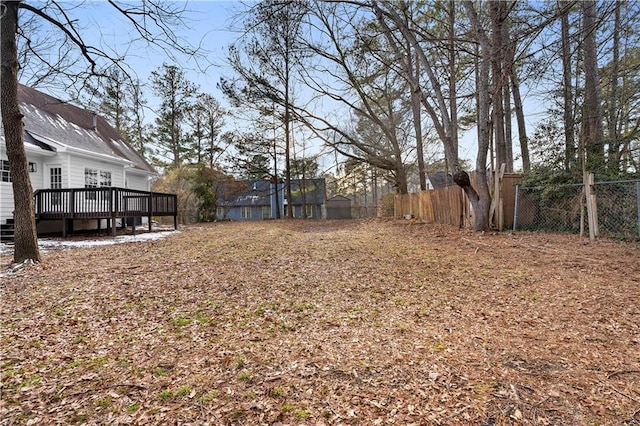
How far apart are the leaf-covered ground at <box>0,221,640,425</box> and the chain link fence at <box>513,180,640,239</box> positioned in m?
1.76

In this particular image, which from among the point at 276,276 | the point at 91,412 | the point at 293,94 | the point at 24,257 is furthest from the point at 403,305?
the point at 293,94

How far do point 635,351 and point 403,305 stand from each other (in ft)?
5.60

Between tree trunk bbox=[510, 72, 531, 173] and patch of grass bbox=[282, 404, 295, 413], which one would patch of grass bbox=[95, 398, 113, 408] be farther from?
tree trunk bbox=[510, 72, 531, 173]

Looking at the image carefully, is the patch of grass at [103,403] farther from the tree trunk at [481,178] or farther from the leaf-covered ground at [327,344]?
the tree trunk at [481,178]

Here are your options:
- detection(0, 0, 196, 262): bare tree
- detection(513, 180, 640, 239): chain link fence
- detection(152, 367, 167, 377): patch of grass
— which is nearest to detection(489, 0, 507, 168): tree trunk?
detection(513, 180, 640, 239): chain link fence

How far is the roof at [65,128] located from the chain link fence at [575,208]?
12949mm

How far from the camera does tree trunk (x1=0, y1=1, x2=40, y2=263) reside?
5266mm

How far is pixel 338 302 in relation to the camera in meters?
3.49

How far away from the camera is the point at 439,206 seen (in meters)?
11.6

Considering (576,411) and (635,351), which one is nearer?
(576,411)

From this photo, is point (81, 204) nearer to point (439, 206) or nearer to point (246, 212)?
point (439, 206)

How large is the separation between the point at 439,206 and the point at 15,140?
11052 millimetres

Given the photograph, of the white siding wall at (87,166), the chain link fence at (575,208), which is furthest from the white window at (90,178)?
the chain link fence at (575,208)

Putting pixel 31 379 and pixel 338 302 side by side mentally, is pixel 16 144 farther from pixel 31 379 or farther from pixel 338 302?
pixel 338 302
